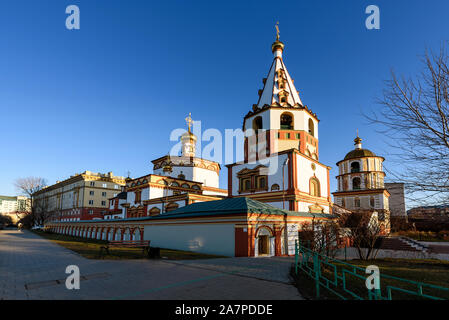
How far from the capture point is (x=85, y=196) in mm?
63312

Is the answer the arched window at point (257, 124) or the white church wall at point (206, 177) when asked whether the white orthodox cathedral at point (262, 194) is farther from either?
the white church wall at point (206, 177)

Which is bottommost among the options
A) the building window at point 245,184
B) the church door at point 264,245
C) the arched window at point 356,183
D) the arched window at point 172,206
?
the church door at point 264,245

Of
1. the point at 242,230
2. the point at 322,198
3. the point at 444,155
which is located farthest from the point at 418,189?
the point at 322,198

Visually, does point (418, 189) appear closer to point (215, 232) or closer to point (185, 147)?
point (215, 232)

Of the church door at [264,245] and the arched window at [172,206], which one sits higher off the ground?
the arched window at [172,206]

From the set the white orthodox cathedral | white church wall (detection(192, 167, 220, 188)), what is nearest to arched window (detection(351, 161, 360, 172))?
the white orthodox cathedral

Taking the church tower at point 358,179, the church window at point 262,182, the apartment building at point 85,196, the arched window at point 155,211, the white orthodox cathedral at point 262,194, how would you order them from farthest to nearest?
1. the apartment building at point 85,196
2. the church tower at point 358,179
3. the arched window at point 155,211
4. the church window at point 262,182
5. the white orthodox cathedral at point 262,194

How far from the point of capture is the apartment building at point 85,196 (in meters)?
62.9

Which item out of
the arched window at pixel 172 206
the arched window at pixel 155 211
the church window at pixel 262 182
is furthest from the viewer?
the arched window at pixel 155 211

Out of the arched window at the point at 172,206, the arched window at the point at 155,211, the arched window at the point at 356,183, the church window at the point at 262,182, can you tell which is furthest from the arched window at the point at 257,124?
the arched window at the point at 356,183

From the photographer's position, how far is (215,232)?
16766 millimetres

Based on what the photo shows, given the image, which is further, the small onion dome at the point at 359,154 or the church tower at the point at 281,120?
the small onion dome at the point at 359,154

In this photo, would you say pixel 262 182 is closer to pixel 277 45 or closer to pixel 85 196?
pixel 277 45

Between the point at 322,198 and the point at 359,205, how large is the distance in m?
15.7
